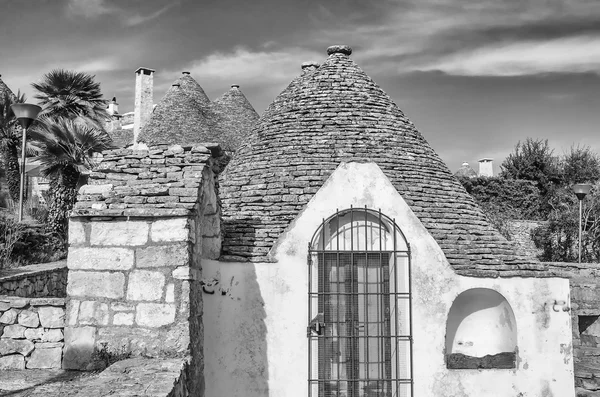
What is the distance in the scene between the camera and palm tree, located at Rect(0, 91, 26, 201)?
15922 millimetres

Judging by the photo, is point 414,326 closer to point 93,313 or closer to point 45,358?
point 93,313

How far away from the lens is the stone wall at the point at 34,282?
8180 mm

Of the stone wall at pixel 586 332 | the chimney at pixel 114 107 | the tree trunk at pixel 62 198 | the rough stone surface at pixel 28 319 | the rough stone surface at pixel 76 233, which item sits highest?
the chimney at pixel 114 107

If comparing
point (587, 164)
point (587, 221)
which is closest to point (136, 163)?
point (587, 221)

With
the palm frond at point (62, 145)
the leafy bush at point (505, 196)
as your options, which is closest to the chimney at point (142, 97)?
the palm frond at point (62, 145)

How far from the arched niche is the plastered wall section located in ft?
0.40

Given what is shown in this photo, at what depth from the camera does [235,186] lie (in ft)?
24.2

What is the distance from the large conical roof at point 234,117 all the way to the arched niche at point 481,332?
12.0 meters

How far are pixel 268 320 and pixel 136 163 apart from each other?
237 centimetres

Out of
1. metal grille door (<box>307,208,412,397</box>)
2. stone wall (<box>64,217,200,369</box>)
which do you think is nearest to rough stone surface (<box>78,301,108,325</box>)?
stone wall (<box>64,217,200,369</box>)

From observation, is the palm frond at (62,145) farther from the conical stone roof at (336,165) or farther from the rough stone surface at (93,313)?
the rough stone surface at (93,313)

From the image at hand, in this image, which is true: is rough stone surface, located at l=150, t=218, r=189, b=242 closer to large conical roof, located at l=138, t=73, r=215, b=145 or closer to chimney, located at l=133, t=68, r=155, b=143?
large conical roof, located at l=138, t=73, r=215, b=145

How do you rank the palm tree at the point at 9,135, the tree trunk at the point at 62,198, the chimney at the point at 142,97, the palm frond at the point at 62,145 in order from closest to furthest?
the tree trunk at the point at 62,198, the palm frond at the point at 62,145, the palm tree at the point at 9,135, the chimney at the point at 142,97

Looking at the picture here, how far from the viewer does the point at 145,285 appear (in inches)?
175
